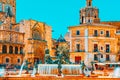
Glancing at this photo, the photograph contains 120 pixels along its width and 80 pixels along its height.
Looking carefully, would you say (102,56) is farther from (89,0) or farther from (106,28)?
(89,0)

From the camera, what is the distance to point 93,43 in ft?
189

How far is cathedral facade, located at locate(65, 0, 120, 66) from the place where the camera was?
57.2m

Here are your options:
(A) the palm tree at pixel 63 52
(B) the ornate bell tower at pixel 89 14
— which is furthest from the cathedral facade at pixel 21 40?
(A) the palm tree at pixel 63 52

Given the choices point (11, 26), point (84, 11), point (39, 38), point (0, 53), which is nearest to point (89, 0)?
point (84, 11)

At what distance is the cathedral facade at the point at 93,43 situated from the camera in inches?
2253

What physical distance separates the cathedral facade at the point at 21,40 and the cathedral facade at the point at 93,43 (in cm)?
1196

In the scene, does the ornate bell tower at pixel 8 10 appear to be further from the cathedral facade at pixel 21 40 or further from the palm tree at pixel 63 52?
the palm tree at pixel 63 52

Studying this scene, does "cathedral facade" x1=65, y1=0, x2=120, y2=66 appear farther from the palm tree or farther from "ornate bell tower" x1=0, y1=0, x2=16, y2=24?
the palm tree

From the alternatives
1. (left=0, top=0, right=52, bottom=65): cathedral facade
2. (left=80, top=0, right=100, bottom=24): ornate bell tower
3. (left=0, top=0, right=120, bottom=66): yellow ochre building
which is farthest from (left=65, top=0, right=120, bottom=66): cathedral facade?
(left=80, top=0, right=100, bottom=24): ornate bell tower

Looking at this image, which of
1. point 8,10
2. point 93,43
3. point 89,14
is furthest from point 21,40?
point 93,43

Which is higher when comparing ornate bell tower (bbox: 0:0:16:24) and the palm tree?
ornate bell tower (bbox: 0:0:16:24)

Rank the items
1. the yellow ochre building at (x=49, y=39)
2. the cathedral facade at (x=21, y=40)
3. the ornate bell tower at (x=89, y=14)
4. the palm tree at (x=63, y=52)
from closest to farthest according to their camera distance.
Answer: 1. the palm tree at (x=63, y=52)
2. the yellow ochre building at (x=49, y=39)
3. the cathedral facade at (x=21, y=40)
4. the ornate bell tower at (x=89, y=14)

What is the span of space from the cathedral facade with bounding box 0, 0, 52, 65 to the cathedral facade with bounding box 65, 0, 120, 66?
1196 cm

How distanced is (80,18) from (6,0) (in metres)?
18.7
